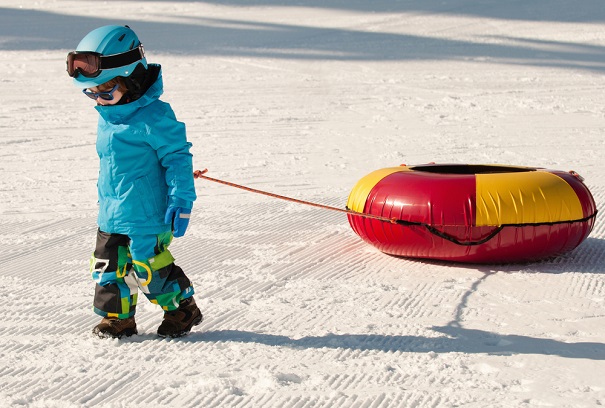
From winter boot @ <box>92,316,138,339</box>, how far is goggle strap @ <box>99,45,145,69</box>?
984mm

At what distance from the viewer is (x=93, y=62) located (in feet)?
11.4

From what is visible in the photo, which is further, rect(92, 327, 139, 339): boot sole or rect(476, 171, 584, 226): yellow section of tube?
rect(476, 171, 584, 226): yellow section of tube

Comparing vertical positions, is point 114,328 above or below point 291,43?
below

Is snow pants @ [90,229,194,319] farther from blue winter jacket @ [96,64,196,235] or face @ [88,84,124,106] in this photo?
face @ [88,84,124,106]

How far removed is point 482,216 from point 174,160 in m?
1.88

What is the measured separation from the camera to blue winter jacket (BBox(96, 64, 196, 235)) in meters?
3.54

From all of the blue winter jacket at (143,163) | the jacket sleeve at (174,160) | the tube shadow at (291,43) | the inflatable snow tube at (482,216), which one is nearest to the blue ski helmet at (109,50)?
the blue winter jacket at (143,163)

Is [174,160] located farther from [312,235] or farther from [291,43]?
[291,43]

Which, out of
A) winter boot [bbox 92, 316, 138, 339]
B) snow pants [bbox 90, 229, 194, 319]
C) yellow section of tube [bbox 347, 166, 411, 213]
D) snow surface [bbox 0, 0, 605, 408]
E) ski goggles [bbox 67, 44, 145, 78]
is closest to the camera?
snow surface [bbox 0, 0, 605, 408]

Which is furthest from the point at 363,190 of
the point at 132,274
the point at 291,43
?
the point at 291,43

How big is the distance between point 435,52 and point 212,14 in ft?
14.8

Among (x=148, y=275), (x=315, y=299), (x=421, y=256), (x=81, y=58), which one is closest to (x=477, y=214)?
(x=421, y=256)

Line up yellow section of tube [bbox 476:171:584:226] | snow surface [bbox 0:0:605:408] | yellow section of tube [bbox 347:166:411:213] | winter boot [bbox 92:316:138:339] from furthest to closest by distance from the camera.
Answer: yellow section of tube [bbox 347:166:411:213] → yellow section of tube [bbox 476:171:584:226] → winter boot [bbox 92:316:138:339] → snow surface [bbox 0:0:605:408]

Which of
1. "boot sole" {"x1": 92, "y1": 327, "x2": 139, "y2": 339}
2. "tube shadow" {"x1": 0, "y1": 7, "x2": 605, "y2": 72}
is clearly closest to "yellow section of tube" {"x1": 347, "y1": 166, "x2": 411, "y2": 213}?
"boot sole" {"x1": 92, "y1": 327, "x2": 139, "y2": 339}
